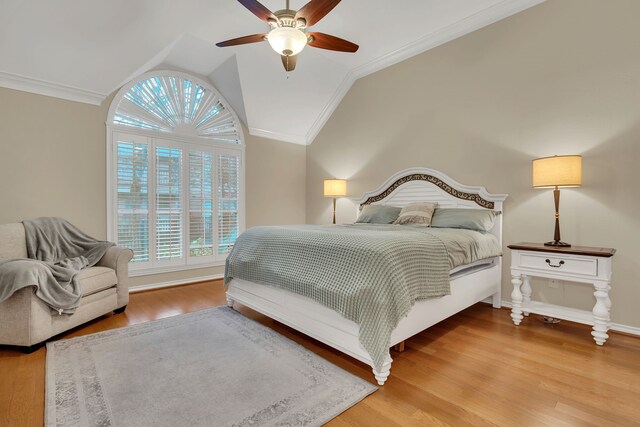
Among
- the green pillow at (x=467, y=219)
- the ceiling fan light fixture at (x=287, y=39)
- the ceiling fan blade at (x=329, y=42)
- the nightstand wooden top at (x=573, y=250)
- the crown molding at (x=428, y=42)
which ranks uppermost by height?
the crown molding at (x=428, y=42)

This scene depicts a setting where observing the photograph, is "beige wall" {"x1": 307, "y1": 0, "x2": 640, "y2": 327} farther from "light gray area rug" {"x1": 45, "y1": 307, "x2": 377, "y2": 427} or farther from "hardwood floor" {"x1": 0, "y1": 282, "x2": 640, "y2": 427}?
"light gray area rug" {"x1": 45, "y1": 307, "x2": 377, "y2": 427}

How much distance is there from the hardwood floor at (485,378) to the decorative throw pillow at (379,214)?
56.4 inches

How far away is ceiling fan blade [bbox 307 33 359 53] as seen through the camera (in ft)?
8.17

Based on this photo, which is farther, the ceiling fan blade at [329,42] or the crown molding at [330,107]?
the crown molding at [330,107]

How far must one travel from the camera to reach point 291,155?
5.57 m

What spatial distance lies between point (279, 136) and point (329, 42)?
2.88m

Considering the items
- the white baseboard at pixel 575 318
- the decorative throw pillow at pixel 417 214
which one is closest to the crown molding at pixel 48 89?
the decorative throw pillow at pixel 417 214

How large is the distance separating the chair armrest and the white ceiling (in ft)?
6.04

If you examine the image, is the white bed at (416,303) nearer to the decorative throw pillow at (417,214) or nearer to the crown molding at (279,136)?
the decorative throw pillow at (417,214)

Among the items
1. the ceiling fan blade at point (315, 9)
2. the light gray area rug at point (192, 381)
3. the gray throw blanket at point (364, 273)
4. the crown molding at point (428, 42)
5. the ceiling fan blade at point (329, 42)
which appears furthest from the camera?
the crown molding at point (428, 42)

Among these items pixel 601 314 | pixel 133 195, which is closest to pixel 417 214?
pixel 601 314

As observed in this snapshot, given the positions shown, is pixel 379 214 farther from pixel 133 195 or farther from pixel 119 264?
pixel 133 195

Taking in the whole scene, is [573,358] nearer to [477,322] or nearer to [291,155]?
[477,322]

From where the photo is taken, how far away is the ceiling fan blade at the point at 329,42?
2.49 meters
